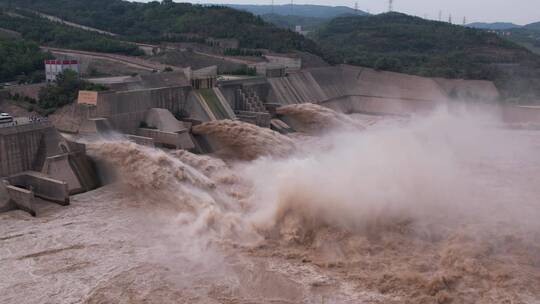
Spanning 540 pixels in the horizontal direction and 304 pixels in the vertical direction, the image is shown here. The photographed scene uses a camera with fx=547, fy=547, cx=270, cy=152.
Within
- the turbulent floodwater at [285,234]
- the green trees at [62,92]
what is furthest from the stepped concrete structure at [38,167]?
the green trees at [62,92]

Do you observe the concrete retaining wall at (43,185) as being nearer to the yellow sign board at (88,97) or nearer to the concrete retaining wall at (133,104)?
the yellow sign board at (88,97)

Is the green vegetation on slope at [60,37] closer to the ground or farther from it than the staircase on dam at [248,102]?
farther from it

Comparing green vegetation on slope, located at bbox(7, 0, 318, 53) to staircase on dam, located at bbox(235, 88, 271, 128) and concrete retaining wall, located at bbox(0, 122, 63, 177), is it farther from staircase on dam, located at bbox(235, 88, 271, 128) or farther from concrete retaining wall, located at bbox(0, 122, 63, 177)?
concrete retaining wall, located at bbox(0, 122, 63, 177)

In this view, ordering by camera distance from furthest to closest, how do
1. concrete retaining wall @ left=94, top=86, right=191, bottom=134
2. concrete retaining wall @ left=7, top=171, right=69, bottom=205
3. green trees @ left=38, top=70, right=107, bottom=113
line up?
green trees @ left=38, top=70, right=107, bottom=113 < concrete retaining wall @ left=94, top=86, right=191, bottom=134 < concrete retaining wall @ left=7, top=171, right=69, bottom=205

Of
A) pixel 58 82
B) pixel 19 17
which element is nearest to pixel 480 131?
pixel 58 82

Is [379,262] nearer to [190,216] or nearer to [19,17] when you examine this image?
[190,216]

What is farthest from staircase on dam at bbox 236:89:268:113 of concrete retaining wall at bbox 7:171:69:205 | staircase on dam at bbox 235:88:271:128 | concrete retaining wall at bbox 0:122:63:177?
concrete retaining wall at bbox 7:171:69:205

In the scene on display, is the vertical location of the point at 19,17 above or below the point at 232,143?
above
